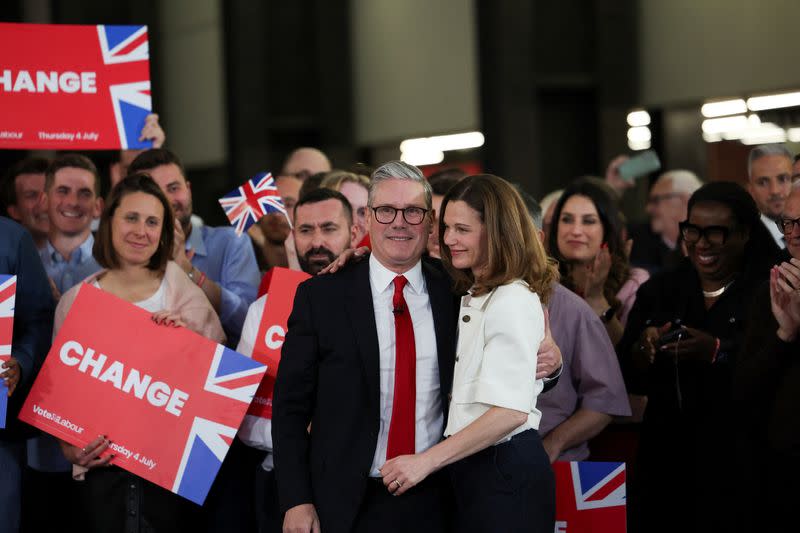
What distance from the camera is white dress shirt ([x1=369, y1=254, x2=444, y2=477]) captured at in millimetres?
3088

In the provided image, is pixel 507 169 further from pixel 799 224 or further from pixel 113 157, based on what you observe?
pixel 799 224

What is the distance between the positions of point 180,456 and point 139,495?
218 millimetres

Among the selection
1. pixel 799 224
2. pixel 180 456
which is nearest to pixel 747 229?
pixel 799 224

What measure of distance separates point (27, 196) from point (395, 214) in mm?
2563

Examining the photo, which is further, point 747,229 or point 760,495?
point 747,229

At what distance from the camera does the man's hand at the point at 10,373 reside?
12.1 ft

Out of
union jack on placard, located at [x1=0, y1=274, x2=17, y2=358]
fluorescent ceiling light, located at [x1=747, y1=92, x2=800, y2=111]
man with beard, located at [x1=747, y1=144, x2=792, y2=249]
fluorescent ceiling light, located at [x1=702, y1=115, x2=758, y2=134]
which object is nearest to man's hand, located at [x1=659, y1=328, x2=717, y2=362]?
man with beard, located at [x1=747, y1=144, x2=792, y2=249]

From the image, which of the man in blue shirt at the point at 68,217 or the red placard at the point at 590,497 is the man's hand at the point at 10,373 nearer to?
the man in blue shirt at the point at 68,217

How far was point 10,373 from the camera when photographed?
3.69m

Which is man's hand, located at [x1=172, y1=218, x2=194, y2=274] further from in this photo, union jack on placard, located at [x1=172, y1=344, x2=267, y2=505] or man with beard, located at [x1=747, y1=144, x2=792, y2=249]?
man with beard, located at [x1=747, y1=144, x2=792, y2=249]

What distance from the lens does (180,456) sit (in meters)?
3.77

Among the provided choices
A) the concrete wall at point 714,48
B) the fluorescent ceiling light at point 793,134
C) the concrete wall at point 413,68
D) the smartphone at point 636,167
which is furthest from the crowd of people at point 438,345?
the concrete wall at point 413,68

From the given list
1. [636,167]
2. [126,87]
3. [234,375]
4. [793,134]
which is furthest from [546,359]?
[793,134]

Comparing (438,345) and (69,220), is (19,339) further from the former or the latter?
(438,345)
